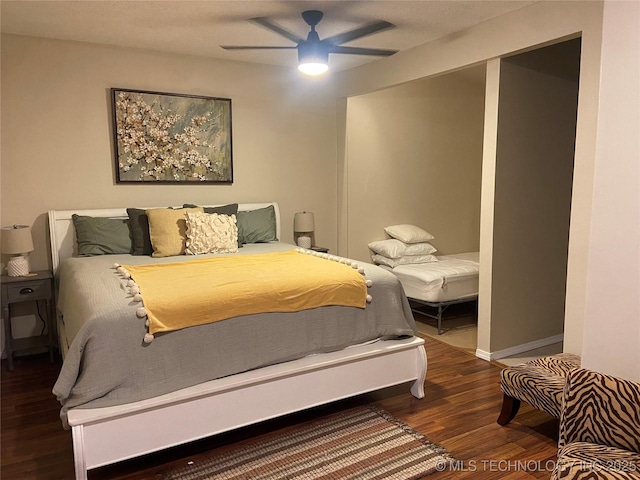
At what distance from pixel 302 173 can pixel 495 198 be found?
2.15m

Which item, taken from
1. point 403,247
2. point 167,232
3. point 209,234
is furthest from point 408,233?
point 167,232

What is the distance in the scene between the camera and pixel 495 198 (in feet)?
11.5

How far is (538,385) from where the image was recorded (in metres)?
2.46

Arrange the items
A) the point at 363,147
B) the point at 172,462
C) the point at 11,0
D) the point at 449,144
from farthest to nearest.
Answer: the point at 449,144 < the point at 363,147 < the point at 11,0 < the point at 172,462

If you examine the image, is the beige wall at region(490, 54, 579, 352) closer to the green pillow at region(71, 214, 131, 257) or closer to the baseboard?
the baseboard

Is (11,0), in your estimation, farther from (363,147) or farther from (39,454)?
(363,147)

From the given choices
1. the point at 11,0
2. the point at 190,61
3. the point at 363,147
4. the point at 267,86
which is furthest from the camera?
the point at 363,147

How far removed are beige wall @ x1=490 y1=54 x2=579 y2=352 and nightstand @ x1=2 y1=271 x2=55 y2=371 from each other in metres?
3.39

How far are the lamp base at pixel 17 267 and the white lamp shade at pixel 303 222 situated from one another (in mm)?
2388

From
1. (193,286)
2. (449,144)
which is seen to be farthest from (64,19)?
(449,144)

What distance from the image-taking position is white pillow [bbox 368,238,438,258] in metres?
4.86

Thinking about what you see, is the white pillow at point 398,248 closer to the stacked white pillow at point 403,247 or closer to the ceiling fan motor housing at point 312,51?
the stacked white pillow at point 403,247

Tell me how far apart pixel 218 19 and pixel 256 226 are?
177 cm

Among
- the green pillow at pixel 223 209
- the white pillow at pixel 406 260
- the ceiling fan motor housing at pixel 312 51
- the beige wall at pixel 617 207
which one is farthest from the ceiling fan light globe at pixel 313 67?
the white pillow at pixel 406 260
